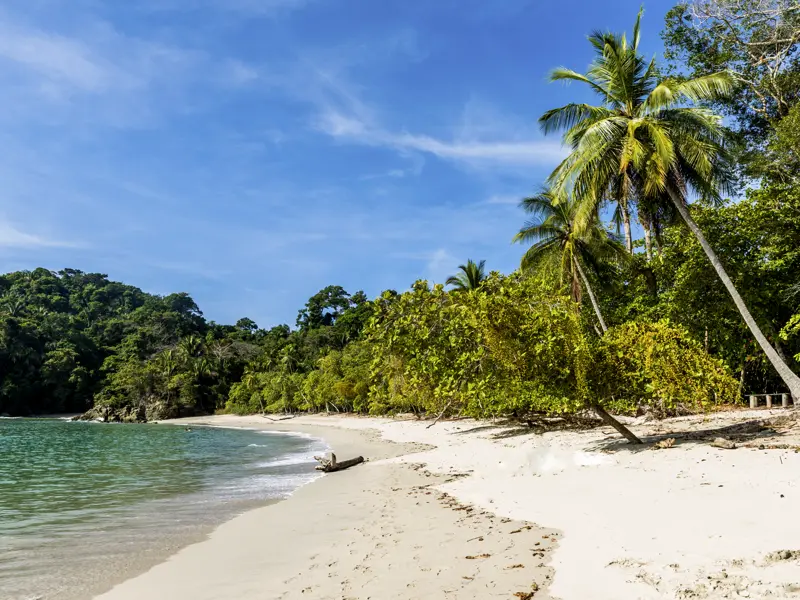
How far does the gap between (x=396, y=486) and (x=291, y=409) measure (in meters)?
53.3

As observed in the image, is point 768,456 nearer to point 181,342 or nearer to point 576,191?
point 576,191

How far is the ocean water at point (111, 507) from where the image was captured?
21.7 feet

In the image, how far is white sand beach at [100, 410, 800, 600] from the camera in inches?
177

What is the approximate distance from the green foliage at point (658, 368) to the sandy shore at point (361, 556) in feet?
15.8

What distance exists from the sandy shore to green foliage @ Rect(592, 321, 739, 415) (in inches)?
190

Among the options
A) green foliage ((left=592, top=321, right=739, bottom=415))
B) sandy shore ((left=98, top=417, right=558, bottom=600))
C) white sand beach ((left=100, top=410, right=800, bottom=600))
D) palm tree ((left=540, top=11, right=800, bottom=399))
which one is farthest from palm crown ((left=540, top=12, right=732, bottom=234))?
sandy shore ((left=98, top=417, right=558, bottom=600))

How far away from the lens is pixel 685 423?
595 inches

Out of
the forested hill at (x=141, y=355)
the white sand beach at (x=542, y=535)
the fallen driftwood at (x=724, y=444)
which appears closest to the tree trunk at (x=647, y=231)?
the white sand beach at (x=542, y=535)

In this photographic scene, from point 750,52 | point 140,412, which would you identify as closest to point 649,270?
point 750,52

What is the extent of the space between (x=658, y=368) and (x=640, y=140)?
293 inches

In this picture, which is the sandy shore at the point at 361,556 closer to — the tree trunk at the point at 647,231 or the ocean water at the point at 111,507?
the ocean water at the point at 111,507

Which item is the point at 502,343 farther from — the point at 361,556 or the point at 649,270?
the point at 649,270

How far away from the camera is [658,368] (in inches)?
426

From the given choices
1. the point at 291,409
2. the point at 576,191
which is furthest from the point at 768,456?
the point at 291,409
